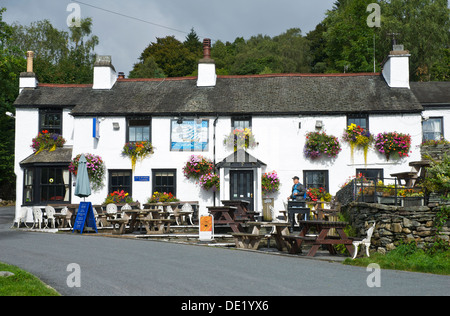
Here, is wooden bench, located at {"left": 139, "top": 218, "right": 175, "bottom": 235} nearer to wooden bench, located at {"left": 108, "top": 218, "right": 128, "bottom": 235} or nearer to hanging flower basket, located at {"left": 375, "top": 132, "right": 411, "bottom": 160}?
wooden bench, located at {"left": 108, "top": 218, "right": 128, "bottom": 235}

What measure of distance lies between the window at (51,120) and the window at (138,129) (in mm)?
4051

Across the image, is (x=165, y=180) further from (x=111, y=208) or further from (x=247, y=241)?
(x=247, y=241)

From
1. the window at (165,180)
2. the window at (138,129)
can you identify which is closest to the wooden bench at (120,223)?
the window at (165,180)

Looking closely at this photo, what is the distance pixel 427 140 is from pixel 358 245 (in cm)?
1432

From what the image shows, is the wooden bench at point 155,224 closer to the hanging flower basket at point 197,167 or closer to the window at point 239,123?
the hanging flower basket at point 197,167

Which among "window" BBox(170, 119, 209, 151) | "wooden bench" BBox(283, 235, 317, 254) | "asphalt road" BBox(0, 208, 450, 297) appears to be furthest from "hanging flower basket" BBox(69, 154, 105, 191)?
"wooden bench" BBox(283, 235, 317, 254)

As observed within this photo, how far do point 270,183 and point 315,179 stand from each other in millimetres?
2208

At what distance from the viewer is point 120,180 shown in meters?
25.0

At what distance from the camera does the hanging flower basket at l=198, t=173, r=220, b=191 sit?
23922 millimetres

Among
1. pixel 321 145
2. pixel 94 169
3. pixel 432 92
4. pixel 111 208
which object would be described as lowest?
pixel 111 208

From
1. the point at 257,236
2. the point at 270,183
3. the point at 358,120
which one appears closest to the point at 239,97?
the point at 270,183

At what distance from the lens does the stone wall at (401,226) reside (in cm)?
1395

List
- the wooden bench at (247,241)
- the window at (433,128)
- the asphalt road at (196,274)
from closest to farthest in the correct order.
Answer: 1. the asphalt road at (196,274)
2. the wooden bench at (247,241)
3. the window at (433,128)

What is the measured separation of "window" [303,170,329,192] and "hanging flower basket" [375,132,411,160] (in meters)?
2.75
